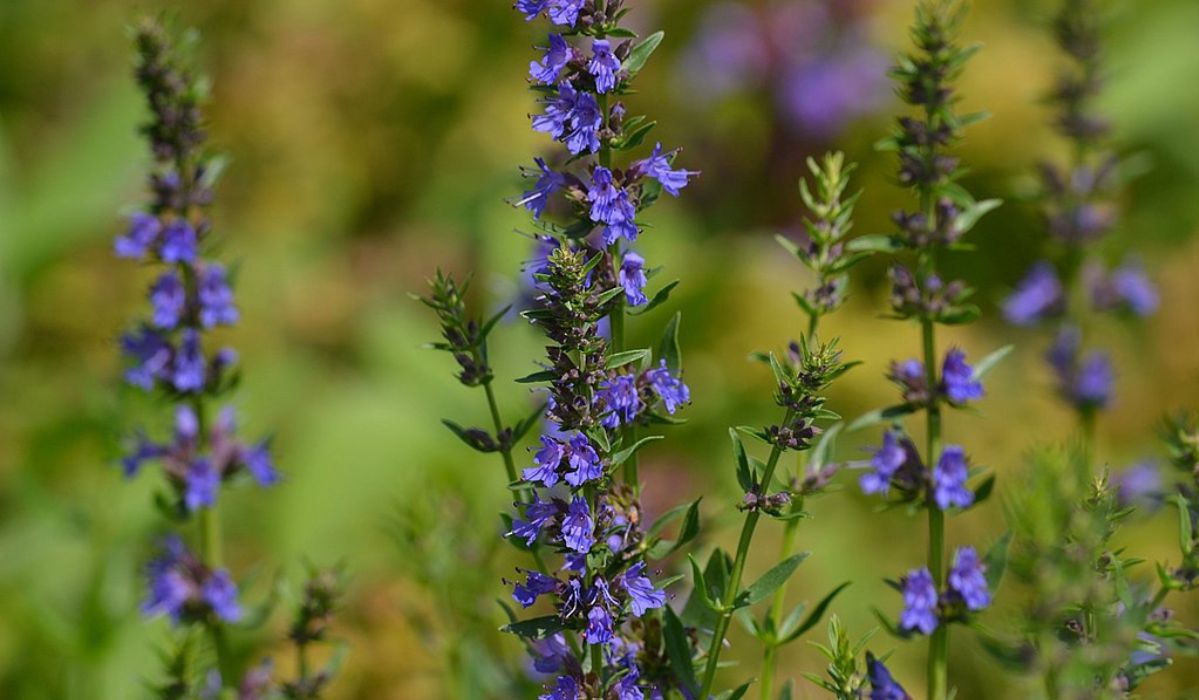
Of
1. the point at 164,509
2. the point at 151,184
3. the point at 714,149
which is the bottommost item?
the point at 164,509

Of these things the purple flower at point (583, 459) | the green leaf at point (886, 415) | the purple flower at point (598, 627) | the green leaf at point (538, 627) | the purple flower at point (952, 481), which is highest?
the green leaf at point (886, 415)

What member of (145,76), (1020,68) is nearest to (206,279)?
(145,76)

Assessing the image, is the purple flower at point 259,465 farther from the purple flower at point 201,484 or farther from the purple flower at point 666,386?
the purple flower at point 666,386

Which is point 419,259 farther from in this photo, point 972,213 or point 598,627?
point 598,627

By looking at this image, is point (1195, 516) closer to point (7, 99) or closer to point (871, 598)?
point (871, 598)

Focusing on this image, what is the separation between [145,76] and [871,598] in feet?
9.27

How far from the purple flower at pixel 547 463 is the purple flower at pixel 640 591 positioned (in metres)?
0.15

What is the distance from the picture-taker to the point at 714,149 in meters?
6.19

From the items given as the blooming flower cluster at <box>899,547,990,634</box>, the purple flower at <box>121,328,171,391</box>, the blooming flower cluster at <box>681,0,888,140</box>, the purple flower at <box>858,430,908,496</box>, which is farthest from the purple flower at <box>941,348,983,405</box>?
the blooming flower cluster at <box>681,0,888,140</box>

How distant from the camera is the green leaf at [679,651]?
170cm

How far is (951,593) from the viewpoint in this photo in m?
1.83

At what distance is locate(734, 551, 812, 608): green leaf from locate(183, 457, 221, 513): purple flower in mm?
1078

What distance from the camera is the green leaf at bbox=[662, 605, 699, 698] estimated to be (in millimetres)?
1701

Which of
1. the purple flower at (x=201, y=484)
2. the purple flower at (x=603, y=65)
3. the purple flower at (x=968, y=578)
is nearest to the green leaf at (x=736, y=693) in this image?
the purple flower at (x=968, y=578)
